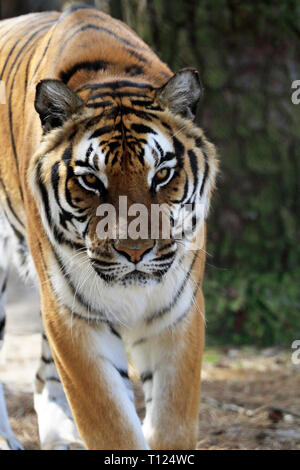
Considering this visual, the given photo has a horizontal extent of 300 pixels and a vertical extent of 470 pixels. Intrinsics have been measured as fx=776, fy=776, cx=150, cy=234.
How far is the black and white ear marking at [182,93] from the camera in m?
3.01

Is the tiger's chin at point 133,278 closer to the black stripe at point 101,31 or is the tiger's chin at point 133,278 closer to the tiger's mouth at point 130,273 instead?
the tiger's mouth at point 130,273

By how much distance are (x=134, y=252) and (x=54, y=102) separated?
0.68 metres

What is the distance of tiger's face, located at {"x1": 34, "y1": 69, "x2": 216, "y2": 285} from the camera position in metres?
2.81

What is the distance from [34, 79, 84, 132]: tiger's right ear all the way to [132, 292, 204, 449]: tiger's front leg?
3.20 ft

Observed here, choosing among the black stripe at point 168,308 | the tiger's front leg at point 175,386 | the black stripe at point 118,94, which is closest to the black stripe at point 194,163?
the black stripe at point 118,94

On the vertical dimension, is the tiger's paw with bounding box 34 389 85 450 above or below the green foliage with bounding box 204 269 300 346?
below

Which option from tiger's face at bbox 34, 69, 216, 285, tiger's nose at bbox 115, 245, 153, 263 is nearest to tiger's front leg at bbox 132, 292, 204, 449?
tiger's face at bbox 34, 69, 216, 285

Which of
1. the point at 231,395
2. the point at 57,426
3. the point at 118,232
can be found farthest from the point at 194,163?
the point at 231,395

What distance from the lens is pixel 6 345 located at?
6.30 m

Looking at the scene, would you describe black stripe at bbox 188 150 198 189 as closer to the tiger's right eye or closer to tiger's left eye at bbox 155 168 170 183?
tiger's left eye at bbox 155 168 170 183

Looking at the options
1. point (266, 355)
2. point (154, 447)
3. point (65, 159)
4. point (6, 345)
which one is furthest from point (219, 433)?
point (6, 345)

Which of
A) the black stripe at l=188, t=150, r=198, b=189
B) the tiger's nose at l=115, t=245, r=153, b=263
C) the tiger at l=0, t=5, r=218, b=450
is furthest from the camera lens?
the black stripe at l=188, t=150, r=198, b=189

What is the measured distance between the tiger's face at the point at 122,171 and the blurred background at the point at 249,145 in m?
2.96

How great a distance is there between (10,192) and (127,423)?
1.39m
